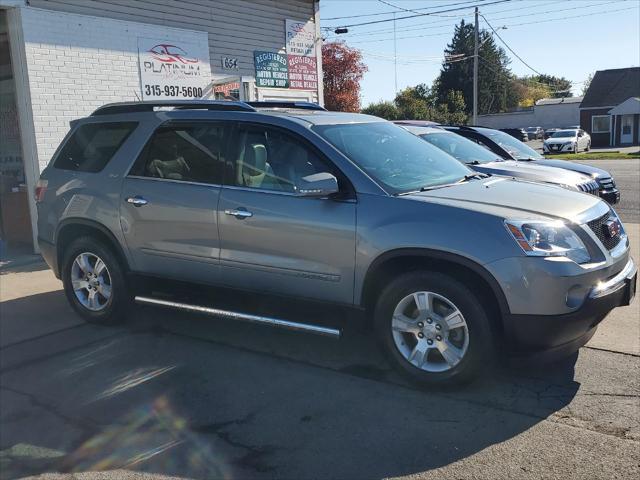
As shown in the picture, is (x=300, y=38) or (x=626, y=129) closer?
(x=300, y=38)

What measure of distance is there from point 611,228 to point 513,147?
7.09m

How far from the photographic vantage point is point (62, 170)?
6188 millimetres

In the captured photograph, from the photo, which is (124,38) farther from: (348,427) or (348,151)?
(348,427)

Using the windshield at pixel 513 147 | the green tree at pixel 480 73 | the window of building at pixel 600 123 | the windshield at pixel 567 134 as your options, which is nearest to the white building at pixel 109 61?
the windshield at pixel 513 147

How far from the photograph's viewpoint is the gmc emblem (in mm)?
4469

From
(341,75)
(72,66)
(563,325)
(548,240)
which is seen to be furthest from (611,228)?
(341,75)

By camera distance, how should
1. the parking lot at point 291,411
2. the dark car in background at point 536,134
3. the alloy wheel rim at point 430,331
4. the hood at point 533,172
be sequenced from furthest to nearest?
the dark car in background at point 536,134 < the hood at point 533,172 < the alloy wheel rim at point 430,331 < the parking lot at point 291,411

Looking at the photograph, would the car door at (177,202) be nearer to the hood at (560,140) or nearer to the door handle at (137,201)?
the door handle at (137,201)

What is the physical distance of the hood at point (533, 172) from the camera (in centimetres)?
888

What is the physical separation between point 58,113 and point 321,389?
Result: 7.22 metres

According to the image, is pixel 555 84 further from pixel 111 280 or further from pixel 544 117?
pixel 111 280

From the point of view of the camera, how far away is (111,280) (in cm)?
580

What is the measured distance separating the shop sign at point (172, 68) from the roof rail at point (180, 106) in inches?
203

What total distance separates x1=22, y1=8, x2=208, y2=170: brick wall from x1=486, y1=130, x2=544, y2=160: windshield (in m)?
6.29
